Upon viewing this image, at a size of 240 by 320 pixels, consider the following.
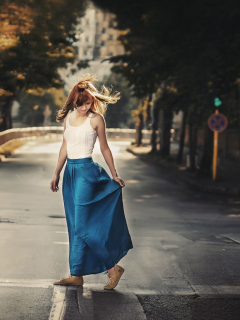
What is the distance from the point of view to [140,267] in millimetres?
6973

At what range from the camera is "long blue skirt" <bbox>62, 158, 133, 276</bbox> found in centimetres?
580

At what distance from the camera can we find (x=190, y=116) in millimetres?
25359

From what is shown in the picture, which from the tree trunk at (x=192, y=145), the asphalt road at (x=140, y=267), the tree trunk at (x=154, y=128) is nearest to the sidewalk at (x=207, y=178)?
the tree trunk at (x=192, y=145)

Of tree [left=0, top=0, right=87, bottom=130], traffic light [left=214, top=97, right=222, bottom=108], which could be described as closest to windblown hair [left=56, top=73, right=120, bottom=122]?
traffic light [left=214, top=97, right=222, bottom=108]

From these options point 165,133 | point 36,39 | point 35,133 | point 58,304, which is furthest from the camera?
point 35,133

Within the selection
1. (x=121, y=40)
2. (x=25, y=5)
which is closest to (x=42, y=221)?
(x=25, y=5)

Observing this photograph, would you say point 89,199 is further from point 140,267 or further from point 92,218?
point 140,267

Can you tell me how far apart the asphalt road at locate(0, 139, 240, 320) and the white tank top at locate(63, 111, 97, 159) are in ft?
3.98

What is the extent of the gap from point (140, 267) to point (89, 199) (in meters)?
1.47

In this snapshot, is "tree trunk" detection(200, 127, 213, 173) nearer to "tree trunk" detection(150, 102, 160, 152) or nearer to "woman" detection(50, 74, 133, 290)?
"tree trunk" detection(150, 102, 160, 152)

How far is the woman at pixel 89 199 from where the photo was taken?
5812 mm

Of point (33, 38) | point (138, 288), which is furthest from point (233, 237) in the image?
point (33, 38)

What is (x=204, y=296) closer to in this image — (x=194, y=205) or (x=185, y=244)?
(x=185, y=244)

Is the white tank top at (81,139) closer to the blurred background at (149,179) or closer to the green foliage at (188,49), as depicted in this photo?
the blurred background at (149,179)
